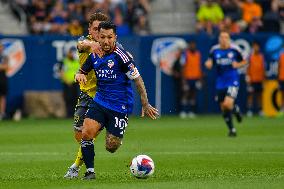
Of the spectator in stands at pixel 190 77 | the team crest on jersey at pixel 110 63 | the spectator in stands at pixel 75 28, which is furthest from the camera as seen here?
the spectator in stands at pixel 190 77

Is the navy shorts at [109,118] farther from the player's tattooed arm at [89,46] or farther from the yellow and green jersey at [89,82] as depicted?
the yellow and green jersey at [89,82]

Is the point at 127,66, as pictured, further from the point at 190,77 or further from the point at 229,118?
the point at 190,77

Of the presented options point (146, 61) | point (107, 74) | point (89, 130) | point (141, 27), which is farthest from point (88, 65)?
point (141, 27)

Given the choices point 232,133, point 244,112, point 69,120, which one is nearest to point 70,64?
point 69,120

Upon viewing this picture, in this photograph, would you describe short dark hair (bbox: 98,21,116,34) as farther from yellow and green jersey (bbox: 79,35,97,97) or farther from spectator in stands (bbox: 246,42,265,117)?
spectator in stands (bbox: 246,42,265,117)

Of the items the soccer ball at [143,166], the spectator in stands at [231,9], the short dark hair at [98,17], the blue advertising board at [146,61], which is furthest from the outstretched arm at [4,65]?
the soccer ball at [143,166]

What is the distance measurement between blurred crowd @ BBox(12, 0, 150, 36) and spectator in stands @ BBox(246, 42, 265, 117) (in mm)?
3739

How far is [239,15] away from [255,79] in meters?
2.39

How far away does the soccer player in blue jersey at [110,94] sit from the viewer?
517 inches

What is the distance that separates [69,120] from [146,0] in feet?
19.3

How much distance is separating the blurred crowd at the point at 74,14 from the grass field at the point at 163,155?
477 centimetres

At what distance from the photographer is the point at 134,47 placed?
32.2 m

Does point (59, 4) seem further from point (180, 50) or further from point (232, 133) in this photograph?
point (232, 133)

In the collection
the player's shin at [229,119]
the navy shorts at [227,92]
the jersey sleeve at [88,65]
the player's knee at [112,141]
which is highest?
the jersey sleeve at [88,65]
